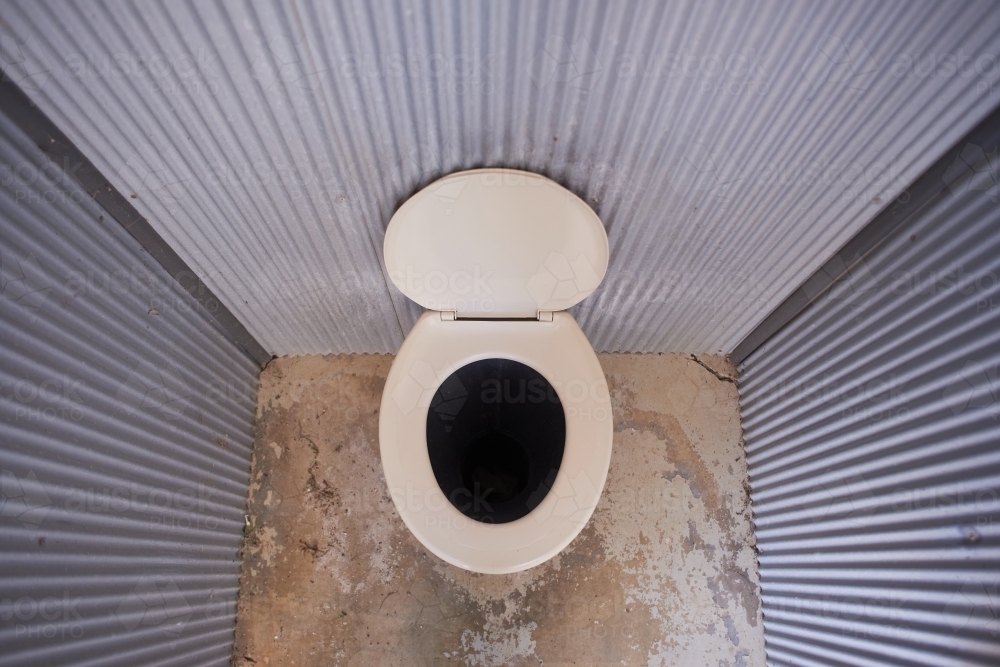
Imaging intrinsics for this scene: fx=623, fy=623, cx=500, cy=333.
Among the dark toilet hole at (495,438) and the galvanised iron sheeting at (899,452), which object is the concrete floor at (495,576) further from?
the dark toilet hole at (495,438)

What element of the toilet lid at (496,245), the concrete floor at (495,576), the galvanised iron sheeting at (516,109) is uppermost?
the galvanised iron sheeting at (516,109)

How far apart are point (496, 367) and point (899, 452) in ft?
2.67

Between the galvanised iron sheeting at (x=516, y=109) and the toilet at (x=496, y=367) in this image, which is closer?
the galvanised iron sheeting at (x=516, y=109)

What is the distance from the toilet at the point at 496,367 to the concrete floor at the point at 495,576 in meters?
0.46

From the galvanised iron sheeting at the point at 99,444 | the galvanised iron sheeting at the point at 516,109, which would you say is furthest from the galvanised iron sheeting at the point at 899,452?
the galvanised iron sheeting at the point at 99,444

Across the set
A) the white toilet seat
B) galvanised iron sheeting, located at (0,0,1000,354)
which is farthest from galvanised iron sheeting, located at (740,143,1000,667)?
the white toilet seat

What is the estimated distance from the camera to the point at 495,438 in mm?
1498

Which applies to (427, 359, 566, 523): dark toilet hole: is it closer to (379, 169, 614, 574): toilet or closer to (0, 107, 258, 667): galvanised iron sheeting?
(379, 169, 614, 574): toilet

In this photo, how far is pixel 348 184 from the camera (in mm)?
1212

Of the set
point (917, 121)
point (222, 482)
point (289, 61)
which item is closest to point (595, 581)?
point (222, 482)

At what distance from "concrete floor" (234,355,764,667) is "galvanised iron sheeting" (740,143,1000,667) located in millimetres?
191

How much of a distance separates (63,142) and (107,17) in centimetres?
25

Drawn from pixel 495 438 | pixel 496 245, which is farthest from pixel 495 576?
pixel 496 245

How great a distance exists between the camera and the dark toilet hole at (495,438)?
135cm
